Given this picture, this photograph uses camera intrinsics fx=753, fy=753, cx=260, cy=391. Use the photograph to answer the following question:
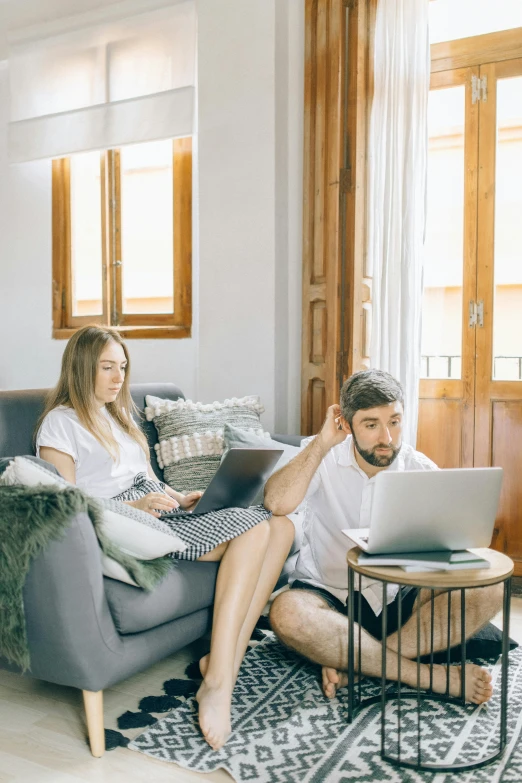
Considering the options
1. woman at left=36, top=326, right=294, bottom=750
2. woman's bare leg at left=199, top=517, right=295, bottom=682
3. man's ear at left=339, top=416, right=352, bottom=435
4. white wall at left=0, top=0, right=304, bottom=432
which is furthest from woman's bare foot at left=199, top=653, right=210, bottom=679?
white wall at left=0, top=0, right=304, bottom=432

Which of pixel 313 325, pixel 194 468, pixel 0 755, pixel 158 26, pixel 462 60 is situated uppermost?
pixel 158 26

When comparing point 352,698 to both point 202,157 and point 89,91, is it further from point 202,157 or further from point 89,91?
point 89,91

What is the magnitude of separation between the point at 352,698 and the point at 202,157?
2.61 meters

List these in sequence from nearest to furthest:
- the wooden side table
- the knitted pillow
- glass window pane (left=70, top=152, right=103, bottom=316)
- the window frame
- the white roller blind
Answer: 1. the wooden side table
2. the knitted pillow
3. the white roller blind
4. the window frame
5. glass window pane (left=70, top=152, right=103, bottom=316)

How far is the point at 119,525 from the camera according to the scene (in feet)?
5.96

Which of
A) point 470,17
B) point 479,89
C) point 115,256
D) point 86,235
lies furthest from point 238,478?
point 86,235

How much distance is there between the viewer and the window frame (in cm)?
403

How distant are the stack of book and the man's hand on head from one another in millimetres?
435

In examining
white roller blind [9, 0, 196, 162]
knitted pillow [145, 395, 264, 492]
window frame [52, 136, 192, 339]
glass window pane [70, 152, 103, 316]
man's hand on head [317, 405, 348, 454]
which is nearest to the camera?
man's hand on head [317, 405, 348, 454]

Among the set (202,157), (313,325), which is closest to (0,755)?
(313,325)

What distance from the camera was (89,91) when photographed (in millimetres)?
4188

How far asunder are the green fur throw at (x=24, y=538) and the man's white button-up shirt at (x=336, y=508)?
60 cm

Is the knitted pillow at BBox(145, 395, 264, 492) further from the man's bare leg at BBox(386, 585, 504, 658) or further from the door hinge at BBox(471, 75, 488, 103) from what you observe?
the door hinge at BBox(471, 75, 488, 103)

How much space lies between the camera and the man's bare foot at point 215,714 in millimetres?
1790
